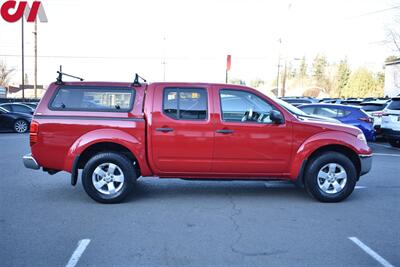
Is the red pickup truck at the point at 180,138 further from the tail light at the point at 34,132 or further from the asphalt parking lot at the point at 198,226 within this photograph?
the asphalt parking lot at the point at 198,226

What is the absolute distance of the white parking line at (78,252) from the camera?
407cm

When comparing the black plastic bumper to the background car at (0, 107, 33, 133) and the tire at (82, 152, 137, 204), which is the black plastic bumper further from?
the background car at (0, 107, 33, 133)

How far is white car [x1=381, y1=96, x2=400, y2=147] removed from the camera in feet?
41.9

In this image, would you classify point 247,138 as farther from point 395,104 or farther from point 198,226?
point 395,104

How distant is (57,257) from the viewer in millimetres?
4227

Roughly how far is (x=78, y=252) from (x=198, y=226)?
157cm

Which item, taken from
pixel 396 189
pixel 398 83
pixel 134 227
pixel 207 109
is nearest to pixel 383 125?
pixel 396 189

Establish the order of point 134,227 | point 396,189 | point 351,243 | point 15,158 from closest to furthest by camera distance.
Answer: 1. point 351,243
2. point 134,227
3. point 396,189
4. point 15,158

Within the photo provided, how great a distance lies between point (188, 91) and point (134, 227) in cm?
236

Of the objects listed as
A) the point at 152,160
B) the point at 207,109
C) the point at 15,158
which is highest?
the point at 207,109

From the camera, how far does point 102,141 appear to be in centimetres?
623

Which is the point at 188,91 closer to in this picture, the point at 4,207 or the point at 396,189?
the point at 4,207

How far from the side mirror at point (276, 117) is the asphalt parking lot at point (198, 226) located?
4.28ft

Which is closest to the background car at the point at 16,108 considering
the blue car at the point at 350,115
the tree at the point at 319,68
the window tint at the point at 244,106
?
the blue car at the point at 350,115
